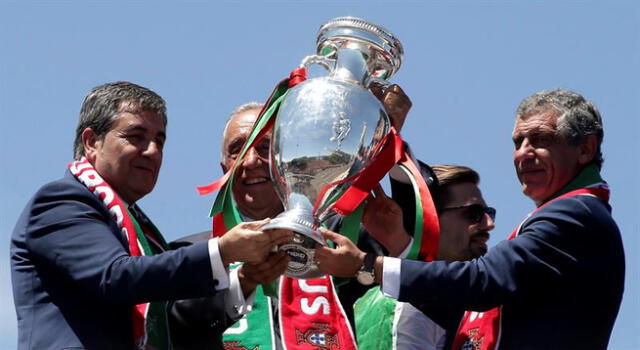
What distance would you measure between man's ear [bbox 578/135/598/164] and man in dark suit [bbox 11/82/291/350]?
1696mm

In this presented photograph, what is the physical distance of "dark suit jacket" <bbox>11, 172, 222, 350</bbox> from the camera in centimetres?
585

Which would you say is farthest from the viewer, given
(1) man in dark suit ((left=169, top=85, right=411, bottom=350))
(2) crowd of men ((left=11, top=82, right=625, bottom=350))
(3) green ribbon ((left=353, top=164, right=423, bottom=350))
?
(3) green ribbon ((left=353, top=164, right=423, bottom=350))

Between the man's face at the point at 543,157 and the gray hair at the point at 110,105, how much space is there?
177 cm

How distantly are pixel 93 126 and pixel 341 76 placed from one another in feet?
4.07

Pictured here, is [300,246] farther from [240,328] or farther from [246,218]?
[246,218]

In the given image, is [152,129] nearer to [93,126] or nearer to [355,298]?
[93,126]

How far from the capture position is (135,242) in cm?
637

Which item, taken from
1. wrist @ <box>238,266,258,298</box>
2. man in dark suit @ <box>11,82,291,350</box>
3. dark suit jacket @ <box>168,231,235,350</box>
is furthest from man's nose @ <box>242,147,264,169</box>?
wrist @ <box>238,266,258,298</box>

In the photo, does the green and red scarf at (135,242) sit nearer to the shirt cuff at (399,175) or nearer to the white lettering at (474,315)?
the shirt cuff at (399,175)

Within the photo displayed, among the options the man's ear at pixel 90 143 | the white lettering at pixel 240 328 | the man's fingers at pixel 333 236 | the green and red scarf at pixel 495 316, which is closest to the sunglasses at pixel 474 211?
the green and red scarf at pixel 495 316

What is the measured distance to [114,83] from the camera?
22.4 feet

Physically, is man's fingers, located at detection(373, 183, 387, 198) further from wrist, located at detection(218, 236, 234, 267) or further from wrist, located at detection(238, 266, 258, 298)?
wrist, located at detection(218, 236, 234, 267)

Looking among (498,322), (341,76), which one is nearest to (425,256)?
(498,322)

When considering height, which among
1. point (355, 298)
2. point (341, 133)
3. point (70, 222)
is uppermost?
point (341, 133)
